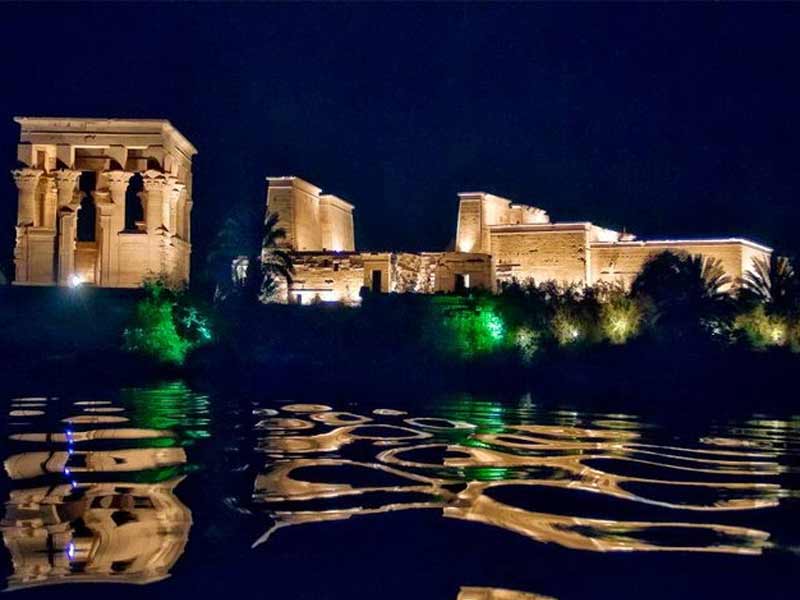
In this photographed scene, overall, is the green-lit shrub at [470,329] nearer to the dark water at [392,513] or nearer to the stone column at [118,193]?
the stone column at [118,193]

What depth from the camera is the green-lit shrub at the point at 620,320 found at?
4125 centimetres

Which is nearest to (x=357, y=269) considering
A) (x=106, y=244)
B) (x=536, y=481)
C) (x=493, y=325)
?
(x=493, y=325)

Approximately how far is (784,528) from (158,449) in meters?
8.74

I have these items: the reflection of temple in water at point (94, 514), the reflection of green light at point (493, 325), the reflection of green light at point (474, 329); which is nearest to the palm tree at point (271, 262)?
the reflection of green light at point (474, 329)

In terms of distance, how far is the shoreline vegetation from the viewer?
3672 centimetres

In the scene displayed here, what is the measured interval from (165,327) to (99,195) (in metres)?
12.9

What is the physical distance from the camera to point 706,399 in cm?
3209

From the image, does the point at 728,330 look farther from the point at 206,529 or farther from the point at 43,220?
the point at 206,529

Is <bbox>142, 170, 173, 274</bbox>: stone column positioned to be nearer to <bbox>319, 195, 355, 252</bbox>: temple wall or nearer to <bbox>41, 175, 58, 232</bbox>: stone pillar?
<bbox>41, 175, 58, 232</bbox>: stone pillar

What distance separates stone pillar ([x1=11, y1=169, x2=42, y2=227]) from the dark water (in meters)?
30.3

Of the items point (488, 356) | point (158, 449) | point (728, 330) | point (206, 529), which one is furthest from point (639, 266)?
point (206, 529)

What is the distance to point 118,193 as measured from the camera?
46719 millimetres

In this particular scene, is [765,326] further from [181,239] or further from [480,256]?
[181,239]

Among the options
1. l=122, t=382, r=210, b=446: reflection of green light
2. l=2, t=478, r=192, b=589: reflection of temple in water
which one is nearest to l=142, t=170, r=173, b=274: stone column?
l=122, t=382, r=210, b=446: reflection of green light
